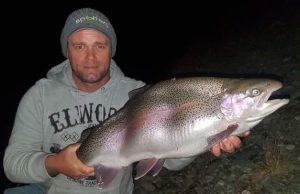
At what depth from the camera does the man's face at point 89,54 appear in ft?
12.7

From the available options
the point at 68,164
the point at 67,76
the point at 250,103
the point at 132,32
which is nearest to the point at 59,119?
the point at 67,76

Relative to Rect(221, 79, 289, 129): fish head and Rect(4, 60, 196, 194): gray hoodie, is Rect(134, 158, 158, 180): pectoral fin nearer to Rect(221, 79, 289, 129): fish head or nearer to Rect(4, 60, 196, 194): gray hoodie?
Rect(4, 60, 196, 194): gray hoodie

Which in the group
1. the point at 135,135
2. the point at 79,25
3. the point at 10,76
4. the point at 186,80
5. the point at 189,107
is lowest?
the point at 10,76

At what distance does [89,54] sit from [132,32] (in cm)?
2169

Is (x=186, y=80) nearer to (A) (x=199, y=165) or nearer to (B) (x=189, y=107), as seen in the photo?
(B) (x=189, y=107)

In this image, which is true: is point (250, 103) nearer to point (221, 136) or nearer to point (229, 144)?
point (221, 136)

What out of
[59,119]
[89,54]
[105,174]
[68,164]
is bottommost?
[105,174]

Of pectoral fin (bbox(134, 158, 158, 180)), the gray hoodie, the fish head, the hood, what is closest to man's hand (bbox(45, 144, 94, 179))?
the gray hoodie

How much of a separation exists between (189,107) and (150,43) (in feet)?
60.5

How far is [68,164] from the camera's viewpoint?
3449 millimetres

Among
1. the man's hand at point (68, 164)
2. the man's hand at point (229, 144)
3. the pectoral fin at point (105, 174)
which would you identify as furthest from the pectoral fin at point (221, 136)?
the man's hand at point (68, 164)

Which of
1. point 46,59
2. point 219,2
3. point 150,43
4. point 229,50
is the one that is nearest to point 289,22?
point 229,50

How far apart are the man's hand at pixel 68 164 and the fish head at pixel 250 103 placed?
4.38 feet

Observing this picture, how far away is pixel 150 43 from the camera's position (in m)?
21.6
